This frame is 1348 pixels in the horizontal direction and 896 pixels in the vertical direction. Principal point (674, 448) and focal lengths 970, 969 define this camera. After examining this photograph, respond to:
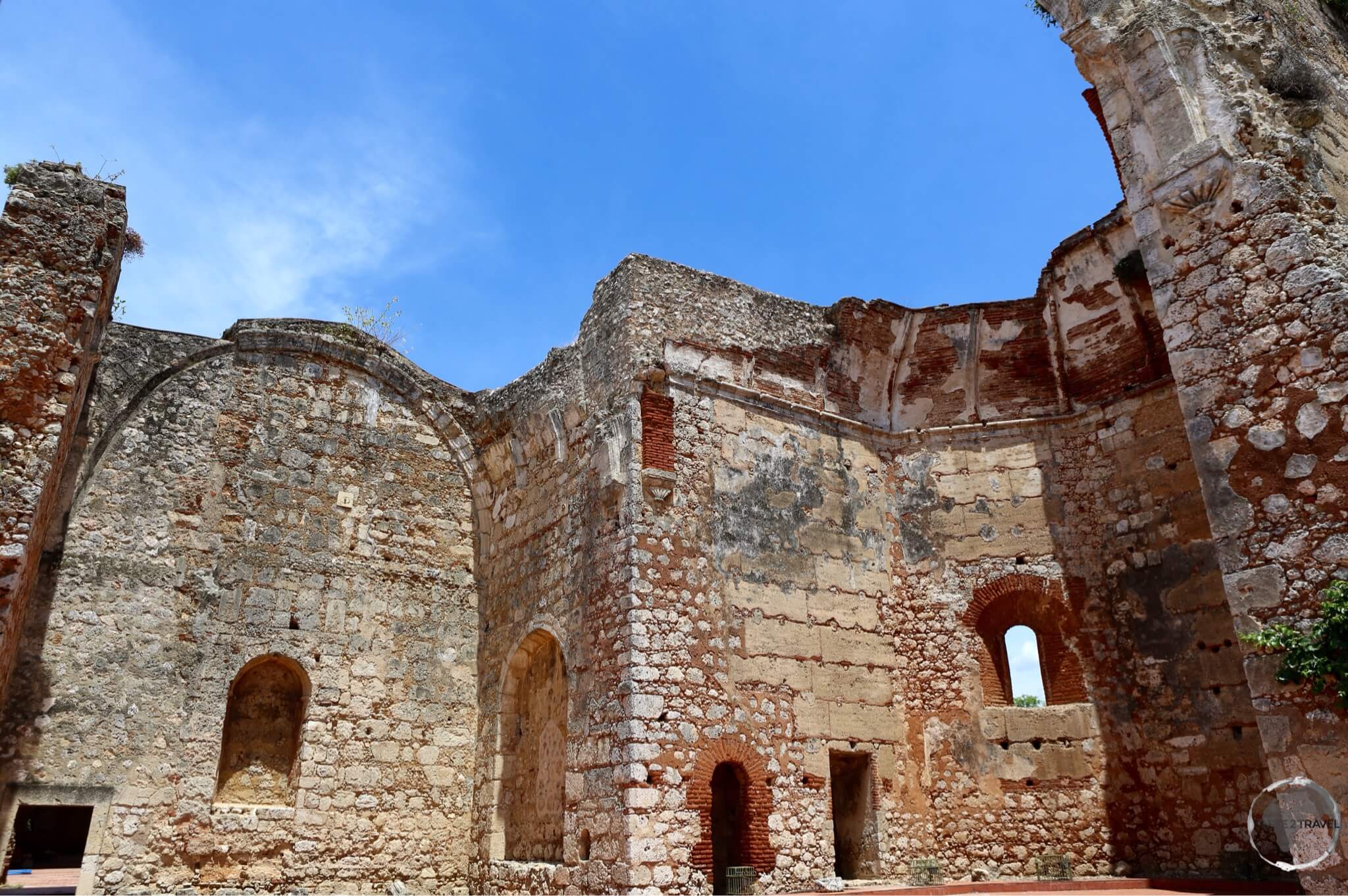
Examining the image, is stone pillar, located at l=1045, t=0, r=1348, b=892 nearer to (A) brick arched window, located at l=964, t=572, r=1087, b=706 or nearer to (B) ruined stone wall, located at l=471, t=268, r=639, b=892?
(A) brick arched window, located at l=964, t=572, r=1087, b=706

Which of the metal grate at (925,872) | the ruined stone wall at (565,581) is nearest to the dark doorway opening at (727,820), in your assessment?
the ruined stone wall at (565,581)

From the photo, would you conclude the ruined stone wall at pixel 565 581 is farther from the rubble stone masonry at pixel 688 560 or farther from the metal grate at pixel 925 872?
the metal grate at pixel 925 872

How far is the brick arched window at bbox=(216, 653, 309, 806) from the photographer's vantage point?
1090 centimetres

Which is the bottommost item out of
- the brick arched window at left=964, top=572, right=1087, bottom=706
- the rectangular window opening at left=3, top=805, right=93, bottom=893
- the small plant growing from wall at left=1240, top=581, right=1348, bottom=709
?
the rectangular window opening at left=3, top=805, right=93, bottom=893

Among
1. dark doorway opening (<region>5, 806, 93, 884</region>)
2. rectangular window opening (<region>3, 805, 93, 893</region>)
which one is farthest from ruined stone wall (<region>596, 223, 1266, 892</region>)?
dark doorway opening (<region>5, 806, 93, 884</region>)

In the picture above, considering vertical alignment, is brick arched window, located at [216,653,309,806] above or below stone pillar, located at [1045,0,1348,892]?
below

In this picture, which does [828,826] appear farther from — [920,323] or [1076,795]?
[920,323]

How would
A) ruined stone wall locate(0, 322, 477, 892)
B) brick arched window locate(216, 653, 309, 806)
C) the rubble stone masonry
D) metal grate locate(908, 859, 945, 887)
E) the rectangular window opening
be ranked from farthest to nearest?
1. the rectangular window opening
2. brick arched window locate(216, 653, 309, 806)
3. metal grate locate(908, 859, 945, 887)
4. ruined stone wall locate(0, 322, 477, 892)
5. the rubble stone masonry

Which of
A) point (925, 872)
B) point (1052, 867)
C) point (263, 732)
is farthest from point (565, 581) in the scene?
point (1052, 867)

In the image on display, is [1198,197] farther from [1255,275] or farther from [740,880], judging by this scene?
[740,880]

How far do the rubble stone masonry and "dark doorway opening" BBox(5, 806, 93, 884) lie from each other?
5595 millimetres

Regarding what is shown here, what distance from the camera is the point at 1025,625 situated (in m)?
11.8

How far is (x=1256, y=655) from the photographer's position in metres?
7.01

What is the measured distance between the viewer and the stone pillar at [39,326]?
7938 millimetres
